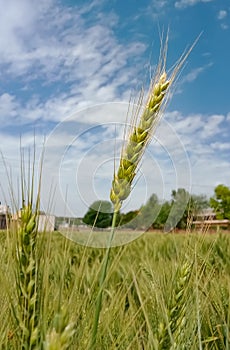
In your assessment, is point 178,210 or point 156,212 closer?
point 156,212

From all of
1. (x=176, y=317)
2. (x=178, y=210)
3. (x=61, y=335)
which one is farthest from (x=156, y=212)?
(x=61, y=335)

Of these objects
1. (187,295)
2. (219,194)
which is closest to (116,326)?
(187,295)

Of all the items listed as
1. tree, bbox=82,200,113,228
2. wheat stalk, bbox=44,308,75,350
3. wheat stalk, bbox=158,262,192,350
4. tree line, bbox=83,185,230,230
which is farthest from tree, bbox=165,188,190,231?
wheat stalk, bbox=44,308,75,350

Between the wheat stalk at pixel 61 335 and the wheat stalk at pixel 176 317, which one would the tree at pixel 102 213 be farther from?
the wheat stalk at pixel 61 335

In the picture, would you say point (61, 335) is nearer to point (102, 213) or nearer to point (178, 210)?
point (102, 213)

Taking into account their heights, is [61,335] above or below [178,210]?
below

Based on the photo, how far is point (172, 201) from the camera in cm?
198

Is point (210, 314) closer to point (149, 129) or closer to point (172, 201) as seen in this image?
point (149, 129)

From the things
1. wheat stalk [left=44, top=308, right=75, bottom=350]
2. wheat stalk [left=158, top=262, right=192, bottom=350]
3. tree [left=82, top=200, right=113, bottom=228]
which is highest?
tree [left=82, top=200, right=113, bottom=228]

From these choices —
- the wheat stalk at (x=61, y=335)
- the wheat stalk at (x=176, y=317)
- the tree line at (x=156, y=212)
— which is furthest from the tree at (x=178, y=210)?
the wheat stalk at (x=61, y=335)

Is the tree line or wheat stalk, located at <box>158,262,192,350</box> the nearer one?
wheat stalk, located at <box>158,262,192,350</box>

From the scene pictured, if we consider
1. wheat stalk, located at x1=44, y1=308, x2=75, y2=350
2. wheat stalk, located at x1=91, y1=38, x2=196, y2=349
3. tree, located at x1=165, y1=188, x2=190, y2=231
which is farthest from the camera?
tree, located at x1=165, y1=188, x2=190, y2=231

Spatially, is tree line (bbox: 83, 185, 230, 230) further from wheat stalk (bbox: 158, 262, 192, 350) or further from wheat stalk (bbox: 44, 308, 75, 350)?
wheat stalk (bbox: 44, 308, 75, 350)

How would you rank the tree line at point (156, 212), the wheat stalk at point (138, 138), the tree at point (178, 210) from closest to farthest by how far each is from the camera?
1. the wheat stalk at point (138, 138)
2. the tree line at point (156, 212)
3. the tree at point (178, 210)
